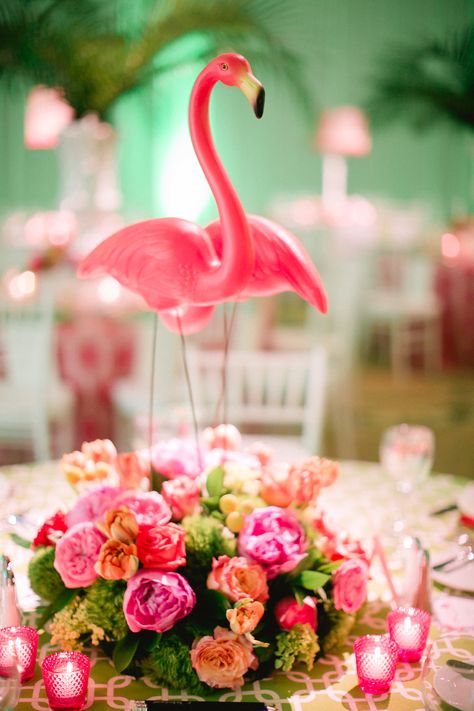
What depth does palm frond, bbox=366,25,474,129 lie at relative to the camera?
6770 mm

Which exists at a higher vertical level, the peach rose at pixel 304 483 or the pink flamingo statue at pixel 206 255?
the pink flamingo statue at pixel 206 255

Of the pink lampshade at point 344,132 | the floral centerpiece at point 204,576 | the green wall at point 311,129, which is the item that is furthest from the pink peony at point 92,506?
the pink lampshade at point 344,132

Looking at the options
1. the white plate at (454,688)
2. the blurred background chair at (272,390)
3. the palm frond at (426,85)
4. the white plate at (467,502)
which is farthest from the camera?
the palm frond at (426,85)

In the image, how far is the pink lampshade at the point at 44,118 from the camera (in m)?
4.72

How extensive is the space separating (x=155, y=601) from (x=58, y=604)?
0.15m

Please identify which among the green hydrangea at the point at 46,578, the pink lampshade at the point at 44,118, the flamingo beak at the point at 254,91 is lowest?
the green hydrangea at the point at 46,578

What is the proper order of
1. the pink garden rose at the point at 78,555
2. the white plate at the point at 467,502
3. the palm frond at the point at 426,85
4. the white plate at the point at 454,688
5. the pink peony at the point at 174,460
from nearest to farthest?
the white plate at the point at 454,688, the pink garden rose at the point at 78,555, the pink peony at the point at 174,460, the white plate at the point at 467,502, the palm frond at the point at 426,85

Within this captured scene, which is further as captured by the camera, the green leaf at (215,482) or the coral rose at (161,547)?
the green leaf at (215,482)

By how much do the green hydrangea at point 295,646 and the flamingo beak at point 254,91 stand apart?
0.59 meters

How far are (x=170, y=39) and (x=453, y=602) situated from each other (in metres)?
3.60

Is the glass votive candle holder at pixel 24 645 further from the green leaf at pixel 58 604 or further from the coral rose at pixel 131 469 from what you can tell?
the coral rose at pixel 131 469

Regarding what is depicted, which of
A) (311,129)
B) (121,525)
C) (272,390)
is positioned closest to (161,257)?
(121,525)

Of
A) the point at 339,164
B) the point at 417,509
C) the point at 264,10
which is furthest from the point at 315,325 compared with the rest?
the point at 417,509

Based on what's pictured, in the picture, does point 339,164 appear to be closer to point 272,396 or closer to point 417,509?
point 272,396
